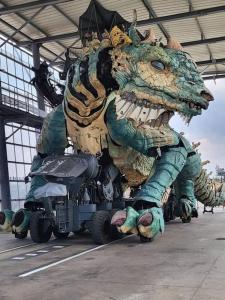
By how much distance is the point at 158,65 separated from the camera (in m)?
8.51

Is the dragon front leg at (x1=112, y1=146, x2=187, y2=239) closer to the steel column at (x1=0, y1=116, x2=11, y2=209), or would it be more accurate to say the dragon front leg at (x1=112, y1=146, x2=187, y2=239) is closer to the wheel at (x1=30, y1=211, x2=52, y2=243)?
the wheel at (x1=30, y1=211, x2=52, y2=243)

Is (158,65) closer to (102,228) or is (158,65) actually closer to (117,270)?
(102,228)

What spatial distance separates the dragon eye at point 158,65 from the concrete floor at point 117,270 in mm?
2966

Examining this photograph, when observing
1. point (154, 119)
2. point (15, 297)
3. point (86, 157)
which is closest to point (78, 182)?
point (86, 157)

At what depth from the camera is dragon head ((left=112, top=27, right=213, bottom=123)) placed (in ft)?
27.5

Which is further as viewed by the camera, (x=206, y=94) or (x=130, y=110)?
Result: (x=206, y=94)

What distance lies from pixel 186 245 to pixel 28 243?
9.06 feet

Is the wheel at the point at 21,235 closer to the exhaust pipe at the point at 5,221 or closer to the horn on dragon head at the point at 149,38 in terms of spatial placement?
the exhaust pipe at the point at 5,221

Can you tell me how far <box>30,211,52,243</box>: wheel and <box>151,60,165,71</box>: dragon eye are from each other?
10.6ft

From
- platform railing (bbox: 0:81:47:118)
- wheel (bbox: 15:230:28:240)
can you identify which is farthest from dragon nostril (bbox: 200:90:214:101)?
platform railing (bbox: 0:81:47:118)

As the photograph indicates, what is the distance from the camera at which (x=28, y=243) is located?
8281 millimetres

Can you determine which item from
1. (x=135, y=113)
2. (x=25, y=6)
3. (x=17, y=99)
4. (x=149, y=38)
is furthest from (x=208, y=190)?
(x=17, y=99)

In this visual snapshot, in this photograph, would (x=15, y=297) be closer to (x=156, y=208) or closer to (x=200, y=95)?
(x=156, y=208)

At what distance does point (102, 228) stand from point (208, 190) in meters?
6.66
